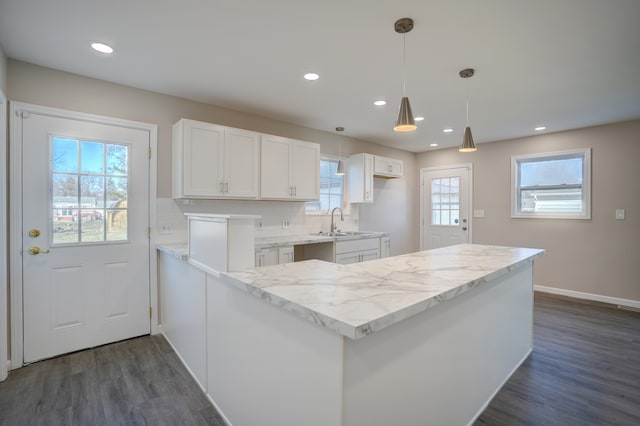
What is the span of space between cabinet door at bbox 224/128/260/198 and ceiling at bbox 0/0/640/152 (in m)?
0.40

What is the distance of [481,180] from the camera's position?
217 inches

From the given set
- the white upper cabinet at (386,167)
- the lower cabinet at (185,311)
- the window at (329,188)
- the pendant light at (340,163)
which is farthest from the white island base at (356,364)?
the white upper cabinet at (386,167)

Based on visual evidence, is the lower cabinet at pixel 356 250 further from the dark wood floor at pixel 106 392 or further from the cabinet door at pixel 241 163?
the dark wood floor at pixel 106 392

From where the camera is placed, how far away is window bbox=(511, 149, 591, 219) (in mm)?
4508

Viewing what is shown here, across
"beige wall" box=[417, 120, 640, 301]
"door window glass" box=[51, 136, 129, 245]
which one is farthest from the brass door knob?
"beige wall" box=[417, 120, 640, 301]

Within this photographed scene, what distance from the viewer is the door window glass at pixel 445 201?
19.2 ft

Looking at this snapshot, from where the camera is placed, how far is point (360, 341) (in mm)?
1138

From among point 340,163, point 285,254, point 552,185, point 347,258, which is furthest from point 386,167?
point 285,254

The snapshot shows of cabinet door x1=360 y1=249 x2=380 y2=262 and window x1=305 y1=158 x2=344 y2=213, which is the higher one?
window x1=305 y1=158 x2=344 y2=213

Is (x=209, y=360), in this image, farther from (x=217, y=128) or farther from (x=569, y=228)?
(x=569, y=228)

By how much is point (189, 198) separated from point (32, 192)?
1.20 metres

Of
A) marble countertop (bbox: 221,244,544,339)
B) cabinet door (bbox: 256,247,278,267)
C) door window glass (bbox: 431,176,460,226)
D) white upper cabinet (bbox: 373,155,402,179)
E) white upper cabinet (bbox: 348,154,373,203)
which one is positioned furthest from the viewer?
door window glass (bbox: 431,176,460,226)

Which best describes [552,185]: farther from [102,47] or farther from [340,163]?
[102,47]

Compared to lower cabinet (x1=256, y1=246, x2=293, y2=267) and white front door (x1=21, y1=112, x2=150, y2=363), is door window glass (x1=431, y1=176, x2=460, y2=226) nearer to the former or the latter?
lower cabinet (x1=256, y1=246, x2=293, y2=267)
